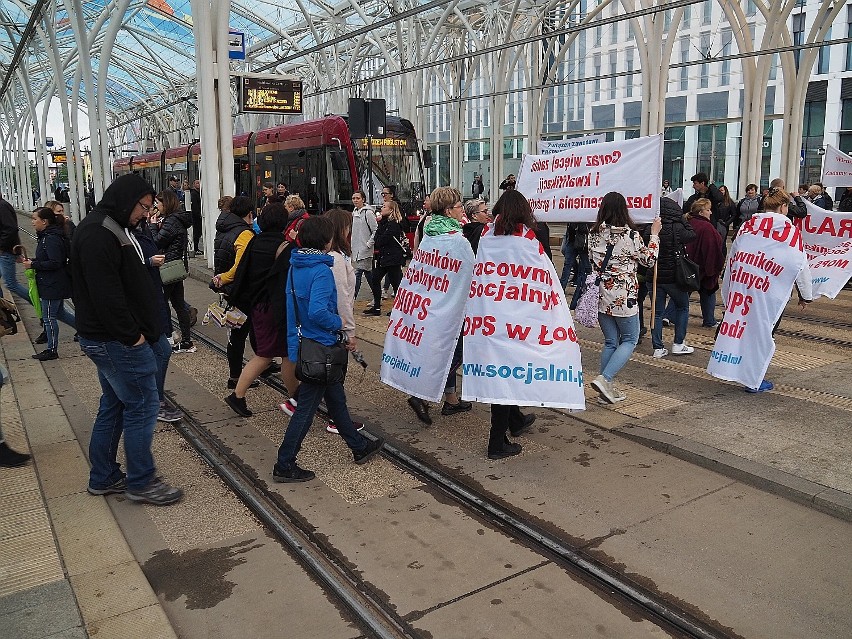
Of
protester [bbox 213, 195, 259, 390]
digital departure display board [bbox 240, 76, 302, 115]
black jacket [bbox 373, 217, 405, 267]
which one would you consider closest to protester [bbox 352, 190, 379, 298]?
black jacket [bbox 373, 217, 405, 267]

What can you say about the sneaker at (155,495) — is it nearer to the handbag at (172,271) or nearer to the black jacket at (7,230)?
the handbag at (172,271)

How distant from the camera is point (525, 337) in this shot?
18.0ft

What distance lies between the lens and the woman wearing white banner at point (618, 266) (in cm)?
654

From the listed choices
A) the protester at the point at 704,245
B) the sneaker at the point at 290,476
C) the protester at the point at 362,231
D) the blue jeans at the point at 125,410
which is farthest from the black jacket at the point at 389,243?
the blue jeans at the point at 125,410

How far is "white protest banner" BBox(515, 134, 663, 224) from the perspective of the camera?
7.68 metres

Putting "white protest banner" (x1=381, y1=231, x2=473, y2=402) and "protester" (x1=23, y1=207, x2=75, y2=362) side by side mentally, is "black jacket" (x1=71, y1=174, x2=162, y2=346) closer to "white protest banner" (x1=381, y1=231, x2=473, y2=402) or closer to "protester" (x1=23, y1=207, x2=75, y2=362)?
"white protest banner" (x1=381, y1=231, x2=473, y2=402)

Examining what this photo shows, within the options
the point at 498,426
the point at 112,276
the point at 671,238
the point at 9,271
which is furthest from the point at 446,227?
the point at 9,271

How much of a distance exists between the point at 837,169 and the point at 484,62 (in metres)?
23.0

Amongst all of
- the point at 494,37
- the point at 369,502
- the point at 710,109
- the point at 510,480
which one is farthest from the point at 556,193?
the point at 710,109

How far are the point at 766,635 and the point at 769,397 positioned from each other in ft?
12.9

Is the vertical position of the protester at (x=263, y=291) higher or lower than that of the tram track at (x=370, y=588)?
higher

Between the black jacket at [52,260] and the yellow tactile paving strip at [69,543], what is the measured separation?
7.42ft

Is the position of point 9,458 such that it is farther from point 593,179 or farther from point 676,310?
point 676,310

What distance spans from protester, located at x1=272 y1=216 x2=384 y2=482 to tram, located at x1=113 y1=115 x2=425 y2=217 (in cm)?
1208
